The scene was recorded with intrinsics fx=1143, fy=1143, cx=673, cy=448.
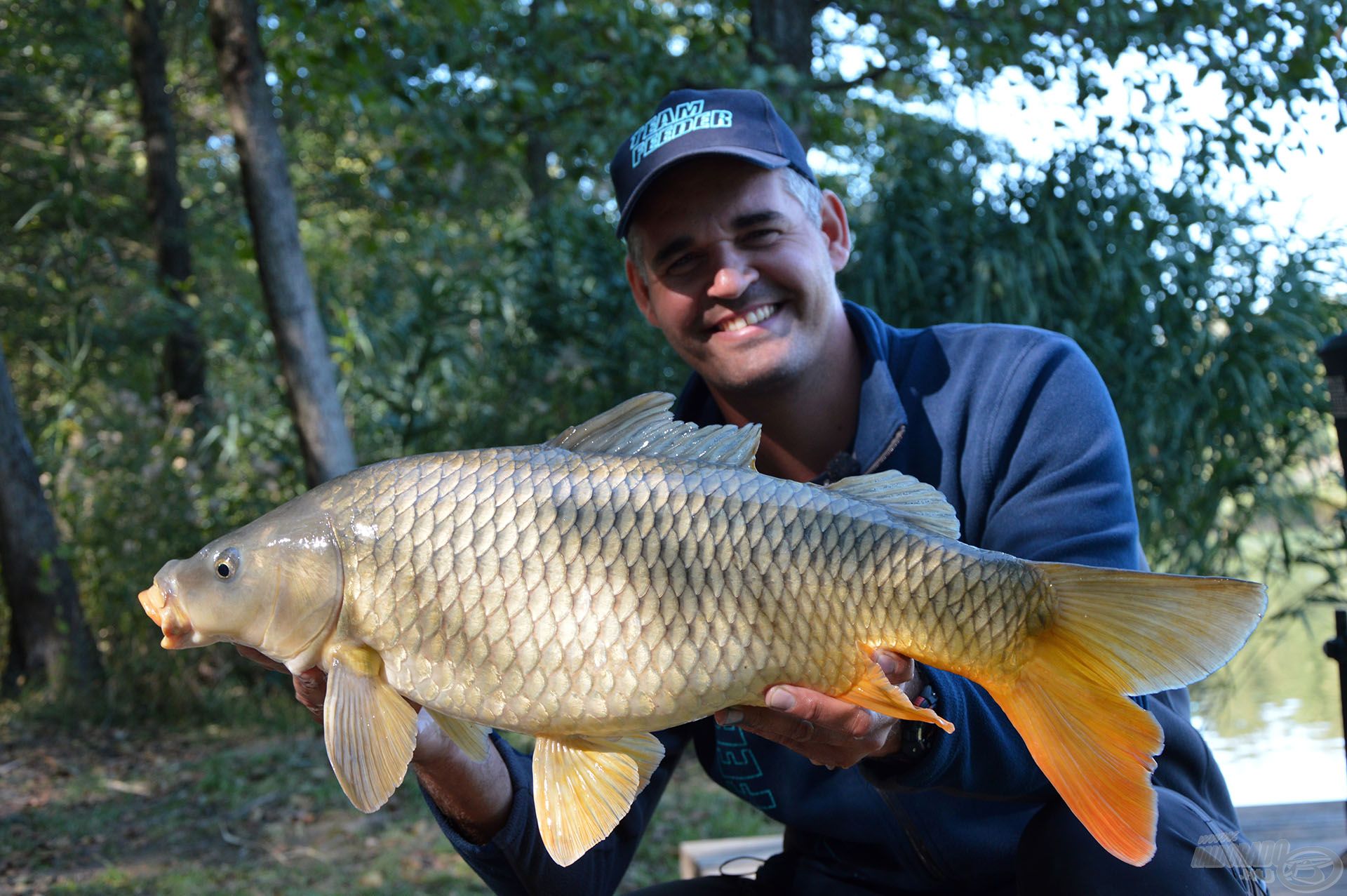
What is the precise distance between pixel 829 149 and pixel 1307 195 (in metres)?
3.54

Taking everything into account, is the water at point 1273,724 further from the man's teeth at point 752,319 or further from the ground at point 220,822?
the man's teeth at point 752,319

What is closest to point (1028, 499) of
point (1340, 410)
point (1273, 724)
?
point (1340, 410)

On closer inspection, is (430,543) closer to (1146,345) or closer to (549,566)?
(549,566)

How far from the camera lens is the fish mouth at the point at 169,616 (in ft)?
3.42

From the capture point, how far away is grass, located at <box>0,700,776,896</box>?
2750 millimetres

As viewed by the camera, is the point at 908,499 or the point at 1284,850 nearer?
the point at 908,499

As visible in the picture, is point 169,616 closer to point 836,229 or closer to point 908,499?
point 908,499

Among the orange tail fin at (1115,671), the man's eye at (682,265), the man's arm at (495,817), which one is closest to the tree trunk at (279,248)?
the man's eye at (682,265)

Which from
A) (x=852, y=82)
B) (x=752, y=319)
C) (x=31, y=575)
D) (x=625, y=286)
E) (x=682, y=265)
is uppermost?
(x=852, y=82)

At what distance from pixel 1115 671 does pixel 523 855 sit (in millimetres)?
790

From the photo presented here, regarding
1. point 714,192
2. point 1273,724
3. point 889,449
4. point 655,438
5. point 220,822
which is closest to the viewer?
point 655,438

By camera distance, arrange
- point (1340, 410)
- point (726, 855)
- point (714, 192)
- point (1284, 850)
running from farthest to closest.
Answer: point (1340, 410), point (726, 855), point (1284, 850), point (714, 192)

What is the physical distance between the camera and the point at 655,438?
1122 millimetres

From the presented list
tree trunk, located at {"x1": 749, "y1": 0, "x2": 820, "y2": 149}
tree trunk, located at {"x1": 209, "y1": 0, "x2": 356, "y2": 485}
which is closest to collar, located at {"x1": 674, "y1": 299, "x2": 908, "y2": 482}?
tree trunk, located at {"x1": 209, "y1": 0, "x2": 356, "y2": 485}
